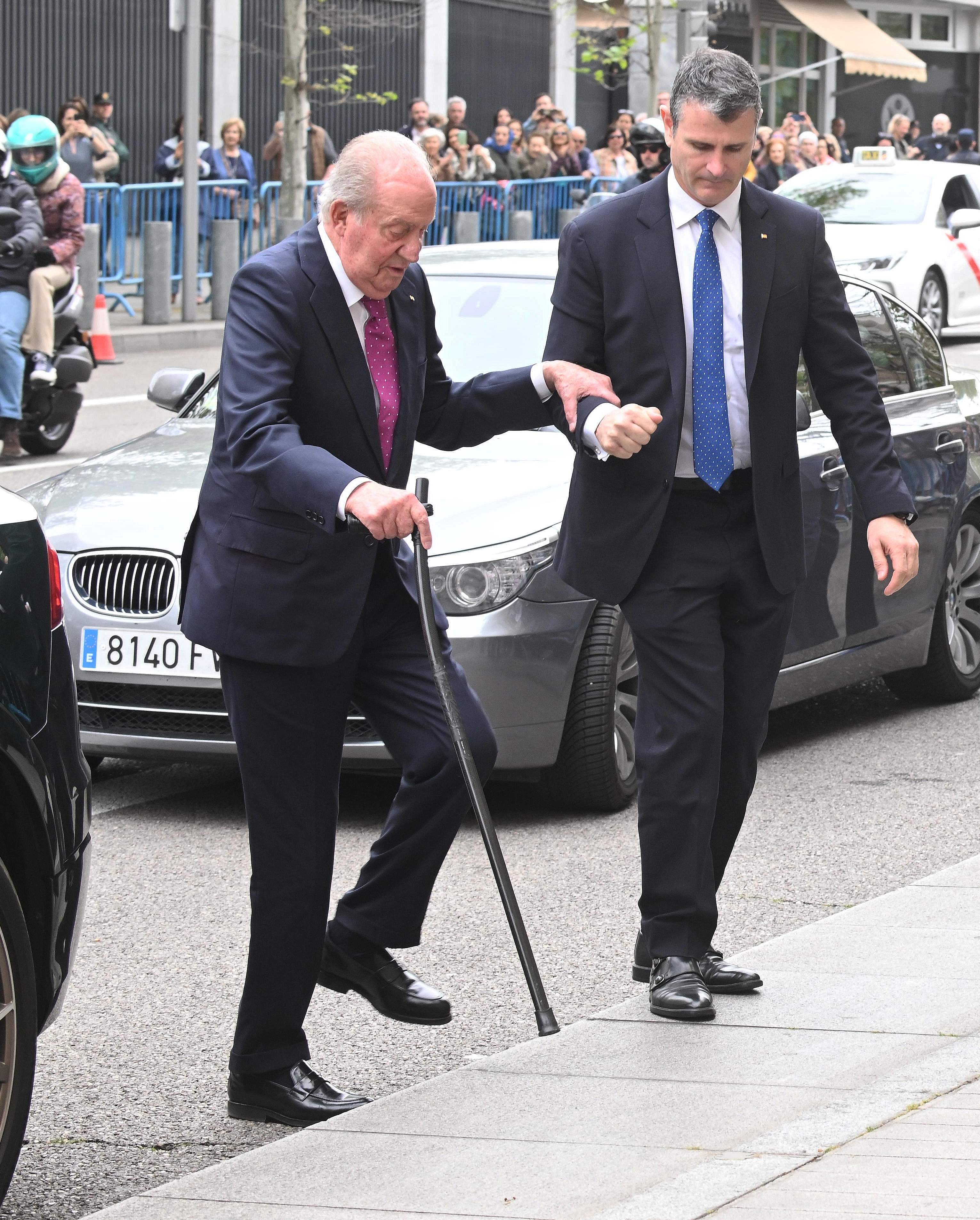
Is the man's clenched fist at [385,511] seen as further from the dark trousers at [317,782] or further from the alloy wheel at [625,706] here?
the alloy wheel at [625,706]

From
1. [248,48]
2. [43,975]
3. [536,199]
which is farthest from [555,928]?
[248,48]

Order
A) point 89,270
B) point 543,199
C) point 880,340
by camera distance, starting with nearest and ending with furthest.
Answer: point 880,340 → point 89,270 → point 543,199

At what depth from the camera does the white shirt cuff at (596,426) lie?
4004mm

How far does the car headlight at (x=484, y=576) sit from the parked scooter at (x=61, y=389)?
7692 mm

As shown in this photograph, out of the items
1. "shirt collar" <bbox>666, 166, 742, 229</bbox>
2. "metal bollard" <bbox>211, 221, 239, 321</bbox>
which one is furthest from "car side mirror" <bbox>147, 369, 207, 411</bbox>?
"metal bollard" <bbox>211, 221, 239, 321</bbox>

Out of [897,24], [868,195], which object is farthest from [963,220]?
[897,24]

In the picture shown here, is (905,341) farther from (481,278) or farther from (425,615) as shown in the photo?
(425,615)

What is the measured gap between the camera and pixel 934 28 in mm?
52156

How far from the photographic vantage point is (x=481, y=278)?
722 cm

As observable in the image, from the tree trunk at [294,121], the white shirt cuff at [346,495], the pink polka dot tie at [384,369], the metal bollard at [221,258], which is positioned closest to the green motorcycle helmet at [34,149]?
the metal bollard at [221,258]

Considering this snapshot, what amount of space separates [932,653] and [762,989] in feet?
11.7

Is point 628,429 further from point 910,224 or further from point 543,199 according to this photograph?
point 543,199

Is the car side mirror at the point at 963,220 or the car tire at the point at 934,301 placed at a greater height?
the car side mirror at the point at 963,220

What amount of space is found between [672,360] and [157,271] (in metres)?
17.0
